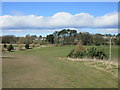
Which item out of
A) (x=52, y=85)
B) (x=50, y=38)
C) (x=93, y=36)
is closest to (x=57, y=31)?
(x=50, y=38)

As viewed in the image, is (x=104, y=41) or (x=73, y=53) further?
(x=104, y=41)

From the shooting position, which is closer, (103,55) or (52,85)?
(52,85)

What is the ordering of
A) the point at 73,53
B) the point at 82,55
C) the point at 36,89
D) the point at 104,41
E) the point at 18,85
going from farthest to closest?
1. the point at 104,41
2. the point at 73,53
3. the point at 82,55
4. the point at 18,85
5. the point at 36,89

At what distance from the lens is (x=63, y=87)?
5.63m

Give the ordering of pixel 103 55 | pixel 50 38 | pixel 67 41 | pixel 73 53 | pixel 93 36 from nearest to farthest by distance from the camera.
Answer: pixel 103 55
pixel 73 53
pixel 93 36
pixel 67 41
pixel 50 38

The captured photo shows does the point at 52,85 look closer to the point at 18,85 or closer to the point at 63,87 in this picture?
the point at 63,87

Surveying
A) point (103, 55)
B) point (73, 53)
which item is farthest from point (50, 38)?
point (103, 55)

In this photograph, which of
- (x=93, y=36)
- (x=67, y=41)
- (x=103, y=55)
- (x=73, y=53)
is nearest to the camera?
(x=103, y=55)

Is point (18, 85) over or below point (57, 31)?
below

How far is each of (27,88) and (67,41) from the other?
2269 inches

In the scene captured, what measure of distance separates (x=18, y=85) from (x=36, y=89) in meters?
0.90

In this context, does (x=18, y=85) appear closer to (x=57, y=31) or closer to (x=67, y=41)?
(x=67, y=41)

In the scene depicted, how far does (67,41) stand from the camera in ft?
206

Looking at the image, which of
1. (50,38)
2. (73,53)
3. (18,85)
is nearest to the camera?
(18,85)
